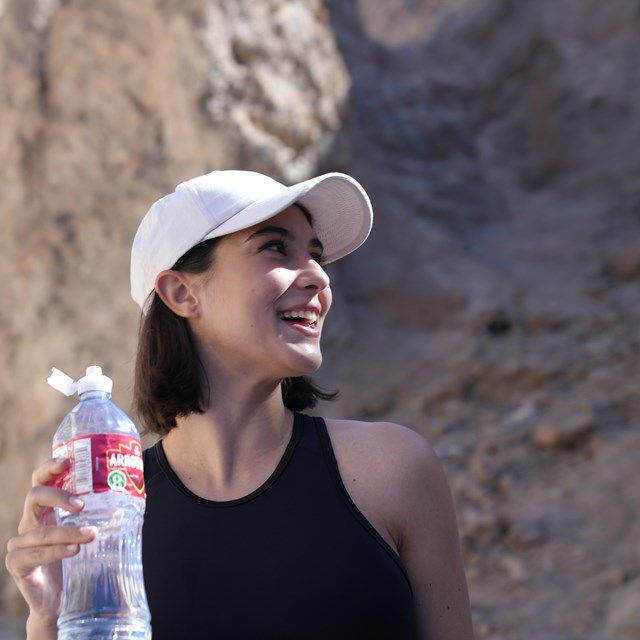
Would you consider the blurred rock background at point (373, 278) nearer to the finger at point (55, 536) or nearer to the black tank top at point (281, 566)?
→ the black tank top at point (281, 566)

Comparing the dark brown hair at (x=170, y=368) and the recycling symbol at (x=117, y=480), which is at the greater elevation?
the dark brown hair at (x=170, y=368)

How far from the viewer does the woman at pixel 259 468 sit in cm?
220

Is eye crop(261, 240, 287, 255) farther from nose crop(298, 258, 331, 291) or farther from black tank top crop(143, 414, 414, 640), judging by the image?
black tank top crop(143, 414, 414, 640)

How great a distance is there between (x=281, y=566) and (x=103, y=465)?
21.7 inches

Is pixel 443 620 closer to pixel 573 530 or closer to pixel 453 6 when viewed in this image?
pixel 573 530

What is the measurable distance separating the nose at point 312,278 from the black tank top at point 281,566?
36cm

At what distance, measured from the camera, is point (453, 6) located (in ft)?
47.1

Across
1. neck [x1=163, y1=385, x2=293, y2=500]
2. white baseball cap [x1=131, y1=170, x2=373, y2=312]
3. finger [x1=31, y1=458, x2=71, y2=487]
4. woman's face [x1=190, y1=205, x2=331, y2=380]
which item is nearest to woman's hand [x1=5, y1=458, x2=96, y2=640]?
finger [x1=31, y1=458, x2=71, y2=487]

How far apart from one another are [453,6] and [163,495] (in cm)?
1294

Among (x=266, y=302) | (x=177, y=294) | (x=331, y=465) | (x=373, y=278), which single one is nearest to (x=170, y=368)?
(x=177, y=294)

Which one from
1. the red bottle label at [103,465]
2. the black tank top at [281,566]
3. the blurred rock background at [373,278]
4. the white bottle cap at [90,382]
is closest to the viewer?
the red bottle label at [103,465]

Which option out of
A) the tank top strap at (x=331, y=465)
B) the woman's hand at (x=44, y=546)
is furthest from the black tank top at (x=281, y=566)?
the woman's hand at (x=44, y=546)

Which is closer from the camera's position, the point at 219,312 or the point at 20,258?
the point at 219,312

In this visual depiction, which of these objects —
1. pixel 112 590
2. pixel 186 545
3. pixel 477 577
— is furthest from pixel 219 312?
pixel 477 577
